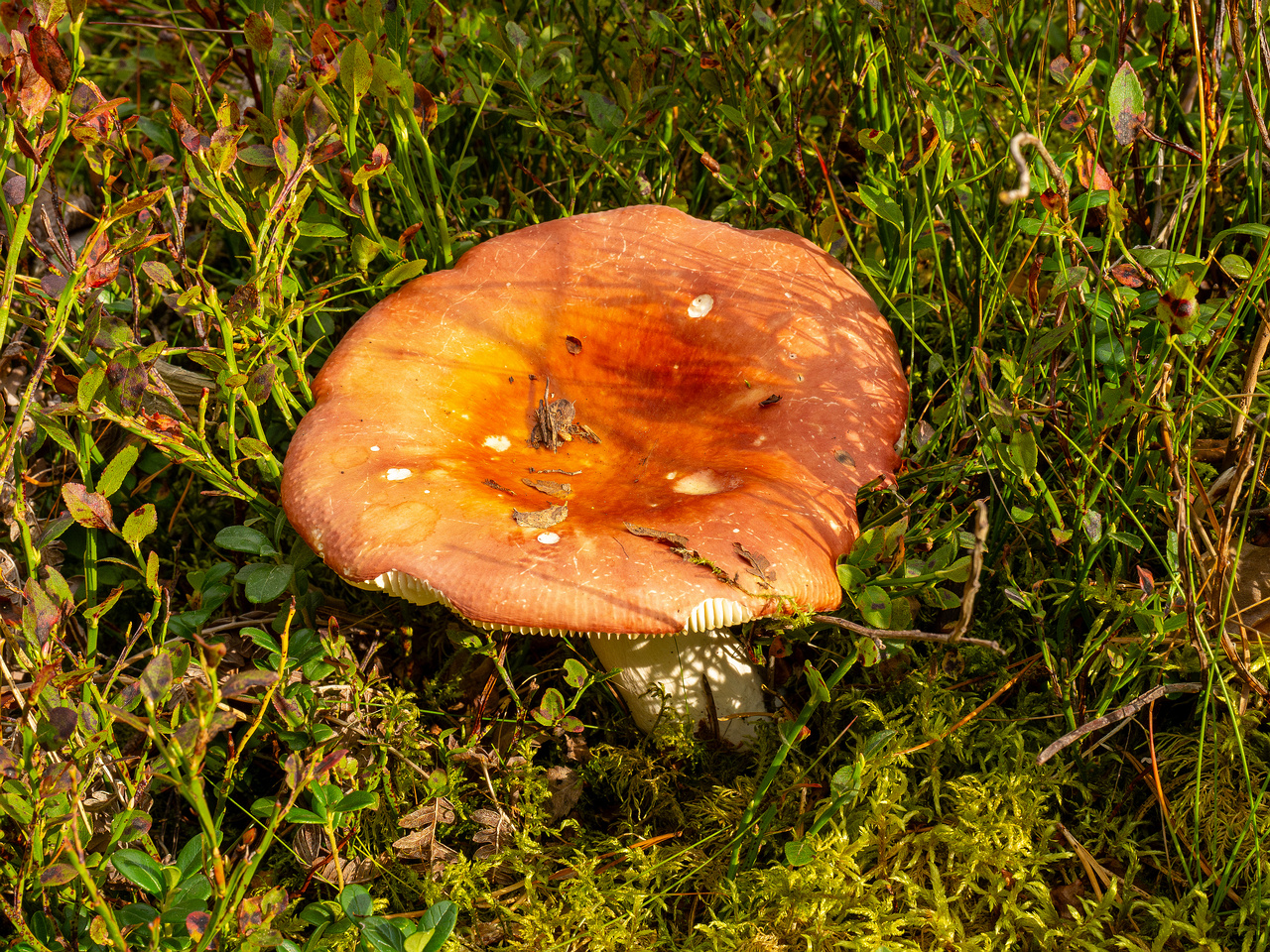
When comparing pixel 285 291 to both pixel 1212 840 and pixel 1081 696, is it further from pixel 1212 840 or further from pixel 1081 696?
pixel 1212 840

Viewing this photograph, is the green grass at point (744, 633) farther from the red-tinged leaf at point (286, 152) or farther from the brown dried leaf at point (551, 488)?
the brown dried leaf at point (551, 488)

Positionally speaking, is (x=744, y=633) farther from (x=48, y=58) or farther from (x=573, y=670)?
(x=48, y=58)

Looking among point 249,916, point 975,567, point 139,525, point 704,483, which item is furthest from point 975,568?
point 139,525

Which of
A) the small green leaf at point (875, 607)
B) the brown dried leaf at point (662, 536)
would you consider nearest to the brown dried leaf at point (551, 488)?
the brown dried leaf at point (662, 536)

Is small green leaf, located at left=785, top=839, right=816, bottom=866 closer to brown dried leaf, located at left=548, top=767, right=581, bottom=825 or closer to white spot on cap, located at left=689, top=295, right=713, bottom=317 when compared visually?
brown dried leaf, located at left=548, top=767, right=581, bottom=825

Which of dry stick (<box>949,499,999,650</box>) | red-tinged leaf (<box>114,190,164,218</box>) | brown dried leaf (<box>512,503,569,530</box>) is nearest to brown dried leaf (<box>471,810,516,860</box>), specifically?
brown dried leaf (<box>512,503,569,530</box>)
